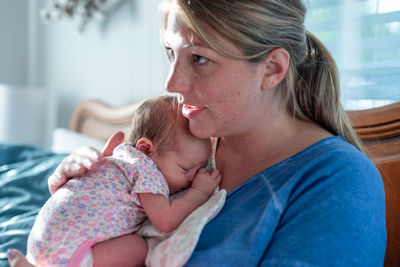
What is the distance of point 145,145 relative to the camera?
3.47ft

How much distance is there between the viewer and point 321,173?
83 cm

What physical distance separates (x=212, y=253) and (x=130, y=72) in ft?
7.19

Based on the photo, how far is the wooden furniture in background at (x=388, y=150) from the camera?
117 cm

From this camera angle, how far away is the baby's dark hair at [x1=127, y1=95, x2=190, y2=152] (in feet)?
3.46

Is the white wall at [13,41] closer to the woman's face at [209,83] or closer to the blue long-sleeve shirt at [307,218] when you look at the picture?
the woman's face at [209,83]

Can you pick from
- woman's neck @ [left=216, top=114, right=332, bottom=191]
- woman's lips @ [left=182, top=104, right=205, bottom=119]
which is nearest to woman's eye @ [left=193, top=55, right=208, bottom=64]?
woman's lips @ [left=182, top=104, right=205, bottom=119]

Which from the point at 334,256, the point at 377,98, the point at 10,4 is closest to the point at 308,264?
the point at 334,256

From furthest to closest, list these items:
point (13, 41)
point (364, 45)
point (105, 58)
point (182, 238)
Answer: point (13, 41), point (105, 58), point (364, 45), point (182, 238)

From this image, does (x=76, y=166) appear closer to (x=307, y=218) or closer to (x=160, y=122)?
(x=160, y=122)

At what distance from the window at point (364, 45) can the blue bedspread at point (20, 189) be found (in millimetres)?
1199

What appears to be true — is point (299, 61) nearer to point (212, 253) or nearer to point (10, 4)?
point (212, 253)

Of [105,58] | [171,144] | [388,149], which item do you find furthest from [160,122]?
[105,58]

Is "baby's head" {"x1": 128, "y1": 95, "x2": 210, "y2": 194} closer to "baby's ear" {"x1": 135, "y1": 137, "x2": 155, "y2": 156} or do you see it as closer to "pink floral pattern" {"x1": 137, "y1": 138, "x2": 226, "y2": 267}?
"baby's ear" {"x1": 135, "y1": 137, "x2": 155, "y2": 156}

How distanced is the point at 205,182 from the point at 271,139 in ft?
0.68
